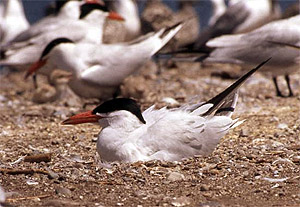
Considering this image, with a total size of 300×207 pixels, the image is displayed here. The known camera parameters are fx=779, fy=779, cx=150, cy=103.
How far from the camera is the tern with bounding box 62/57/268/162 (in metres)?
4.82

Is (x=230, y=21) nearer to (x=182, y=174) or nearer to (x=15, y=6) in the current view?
(x=15, y=6)

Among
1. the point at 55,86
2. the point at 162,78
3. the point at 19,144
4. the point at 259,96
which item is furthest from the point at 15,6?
the point at 19,144

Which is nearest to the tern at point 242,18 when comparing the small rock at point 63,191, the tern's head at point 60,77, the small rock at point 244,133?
the tern's head at point 60,77

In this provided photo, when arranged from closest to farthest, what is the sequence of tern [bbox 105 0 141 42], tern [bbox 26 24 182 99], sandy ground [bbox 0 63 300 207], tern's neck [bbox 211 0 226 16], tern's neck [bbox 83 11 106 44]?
sandy ground [bbox 0 63 300 207], tern [bbox 26 24 182 99], tern's neck [bbox 83 11 106 44], tern [bbox 105 0 141 42], tern's neck [bbox 211 0 226 16]

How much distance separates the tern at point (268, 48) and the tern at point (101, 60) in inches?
28.5

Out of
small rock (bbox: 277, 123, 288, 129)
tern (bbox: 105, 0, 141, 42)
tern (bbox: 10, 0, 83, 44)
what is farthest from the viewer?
tern (bbox: 105, 0, 141, 42)

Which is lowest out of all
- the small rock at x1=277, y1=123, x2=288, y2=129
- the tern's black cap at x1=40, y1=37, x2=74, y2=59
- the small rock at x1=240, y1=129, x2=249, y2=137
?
the small rock at x1=277, y1=123, x2=288, y2=129

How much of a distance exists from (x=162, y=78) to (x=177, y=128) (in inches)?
245

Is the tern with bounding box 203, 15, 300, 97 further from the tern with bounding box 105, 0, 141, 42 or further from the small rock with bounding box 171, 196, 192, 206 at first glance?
the small rock with bounding box 171, 196, 192, 206

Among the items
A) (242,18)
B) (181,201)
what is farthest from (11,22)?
(181,201)

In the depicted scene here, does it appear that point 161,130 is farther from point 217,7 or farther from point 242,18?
point 217,7

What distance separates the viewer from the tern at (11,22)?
41.3 feet

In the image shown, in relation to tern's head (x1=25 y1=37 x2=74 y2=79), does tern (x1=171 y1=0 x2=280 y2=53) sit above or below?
below

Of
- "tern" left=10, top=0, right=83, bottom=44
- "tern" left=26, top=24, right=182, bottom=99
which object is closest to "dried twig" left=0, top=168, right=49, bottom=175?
"tern" left=26, top=24, right=182, bottom=99
